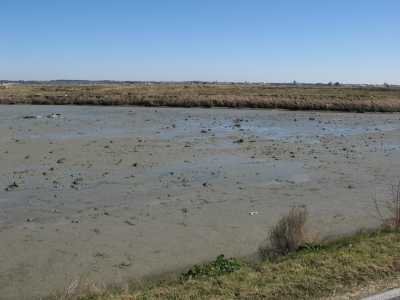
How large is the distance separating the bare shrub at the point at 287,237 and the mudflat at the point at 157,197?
30.3 inches

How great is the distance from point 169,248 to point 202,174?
6.72m

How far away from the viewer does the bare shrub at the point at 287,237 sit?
791 centimetres

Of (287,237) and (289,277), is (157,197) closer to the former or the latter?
(287,237)

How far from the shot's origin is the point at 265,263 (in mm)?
6750

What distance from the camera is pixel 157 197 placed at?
40.9 ft

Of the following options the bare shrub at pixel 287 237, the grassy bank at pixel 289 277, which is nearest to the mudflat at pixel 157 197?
the bare shrub at pixel 287 237

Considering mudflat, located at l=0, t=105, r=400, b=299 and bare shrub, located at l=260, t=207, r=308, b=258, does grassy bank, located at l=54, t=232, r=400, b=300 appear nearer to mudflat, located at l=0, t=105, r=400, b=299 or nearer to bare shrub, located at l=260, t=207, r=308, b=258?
Answer: bare shrub, located at l=260, t=207, r=308, b=258

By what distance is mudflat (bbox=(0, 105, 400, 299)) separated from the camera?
834cm

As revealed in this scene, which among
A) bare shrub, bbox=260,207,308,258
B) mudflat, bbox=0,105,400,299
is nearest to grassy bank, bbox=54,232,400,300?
bare shrub, bbox=260,207,308,258

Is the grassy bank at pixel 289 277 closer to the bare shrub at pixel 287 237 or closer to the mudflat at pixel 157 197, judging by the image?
the bare shrub at pixel 287 237

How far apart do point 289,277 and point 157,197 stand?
22.5ft

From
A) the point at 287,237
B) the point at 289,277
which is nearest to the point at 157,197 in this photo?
the point at 287,237

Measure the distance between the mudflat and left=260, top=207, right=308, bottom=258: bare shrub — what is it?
2.53 ft

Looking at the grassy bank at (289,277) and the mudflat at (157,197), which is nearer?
the grassy bank at (289,277)
